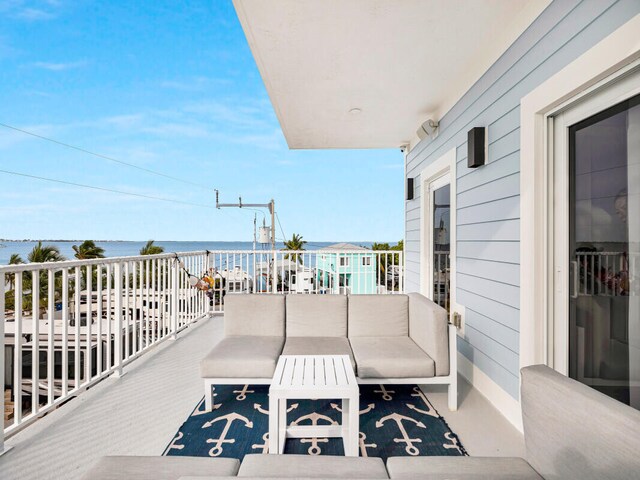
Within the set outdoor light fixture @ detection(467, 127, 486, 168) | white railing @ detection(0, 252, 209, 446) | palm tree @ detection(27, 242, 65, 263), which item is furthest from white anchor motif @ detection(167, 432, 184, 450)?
palm tree @ detection(27, 242, 65, 263)

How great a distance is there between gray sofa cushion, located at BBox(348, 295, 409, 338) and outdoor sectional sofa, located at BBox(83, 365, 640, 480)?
174 centimetres

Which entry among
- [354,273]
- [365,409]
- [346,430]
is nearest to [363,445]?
[346,430]

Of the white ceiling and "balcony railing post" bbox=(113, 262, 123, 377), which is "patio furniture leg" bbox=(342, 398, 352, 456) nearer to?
"balcony railing post" bbox=(113, 262, 123, 377)

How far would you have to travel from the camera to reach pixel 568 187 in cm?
184

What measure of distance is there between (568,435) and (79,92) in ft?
77.5

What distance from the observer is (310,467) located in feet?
3.54

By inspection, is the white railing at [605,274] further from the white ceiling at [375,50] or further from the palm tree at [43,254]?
the palm tree at [43,254]

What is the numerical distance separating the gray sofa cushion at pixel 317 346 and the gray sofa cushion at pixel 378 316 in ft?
0.63

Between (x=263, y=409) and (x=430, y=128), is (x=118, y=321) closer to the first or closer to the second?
(x=263, y=409)

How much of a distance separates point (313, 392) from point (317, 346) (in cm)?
94

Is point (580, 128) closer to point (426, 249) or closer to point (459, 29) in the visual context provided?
point (459, 29)

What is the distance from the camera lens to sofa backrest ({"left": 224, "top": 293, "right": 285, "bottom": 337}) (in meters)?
2.89

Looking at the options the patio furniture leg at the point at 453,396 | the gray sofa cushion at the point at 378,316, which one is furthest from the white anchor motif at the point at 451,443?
the gray sofa cushion at the point at 378,316

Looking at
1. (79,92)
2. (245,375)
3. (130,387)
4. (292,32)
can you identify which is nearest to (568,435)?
(245,375)
